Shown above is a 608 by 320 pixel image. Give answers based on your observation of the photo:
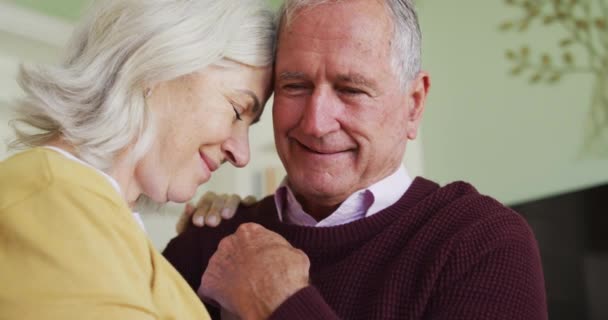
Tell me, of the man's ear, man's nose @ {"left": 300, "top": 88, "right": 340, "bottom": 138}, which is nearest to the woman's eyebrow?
man's nose @ {"left": 300, "top": 88, "right": 340, "bottom": 138}

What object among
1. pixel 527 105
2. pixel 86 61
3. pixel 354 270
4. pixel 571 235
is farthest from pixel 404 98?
pixel 527 105

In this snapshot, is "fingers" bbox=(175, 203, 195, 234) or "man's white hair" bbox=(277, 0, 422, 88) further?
"fingers" bbox=(175, 203, 195, 234)

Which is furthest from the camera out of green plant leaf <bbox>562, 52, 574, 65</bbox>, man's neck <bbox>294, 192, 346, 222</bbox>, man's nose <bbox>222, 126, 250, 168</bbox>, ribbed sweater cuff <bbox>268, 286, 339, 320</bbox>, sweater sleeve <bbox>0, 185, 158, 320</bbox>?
green plant leaf <bbox>562, 52, 574, 65</bbox>

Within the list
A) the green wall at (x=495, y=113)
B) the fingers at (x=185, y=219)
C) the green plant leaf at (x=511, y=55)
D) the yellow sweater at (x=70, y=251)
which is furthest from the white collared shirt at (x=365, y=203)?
the green plant leaf at (x=511, y=55)

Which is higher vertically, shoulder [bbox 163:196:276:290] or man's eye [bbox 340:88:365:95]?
man's eye [bbox 340:88:365:95]

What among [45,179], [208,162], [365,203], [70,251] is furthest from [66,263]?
[365,203]

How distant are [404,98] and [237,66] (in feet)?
1.24

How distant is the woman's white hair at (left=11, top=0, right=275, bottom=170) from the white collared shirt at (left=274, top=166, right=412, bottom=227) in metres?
0.40

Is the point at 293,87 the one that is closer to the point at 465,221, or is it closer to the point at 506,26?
the point at 465,221

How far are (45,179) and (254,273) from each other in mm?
400

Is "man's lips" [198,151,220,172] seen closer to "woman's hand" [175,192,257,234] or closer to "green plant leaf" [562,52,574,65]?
"woman's hand" [175,192,257,234]

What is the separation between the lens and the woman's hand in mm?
1602

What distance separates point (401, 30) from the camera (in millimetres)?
1481

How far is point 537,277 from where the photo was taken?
1249 millimetres
